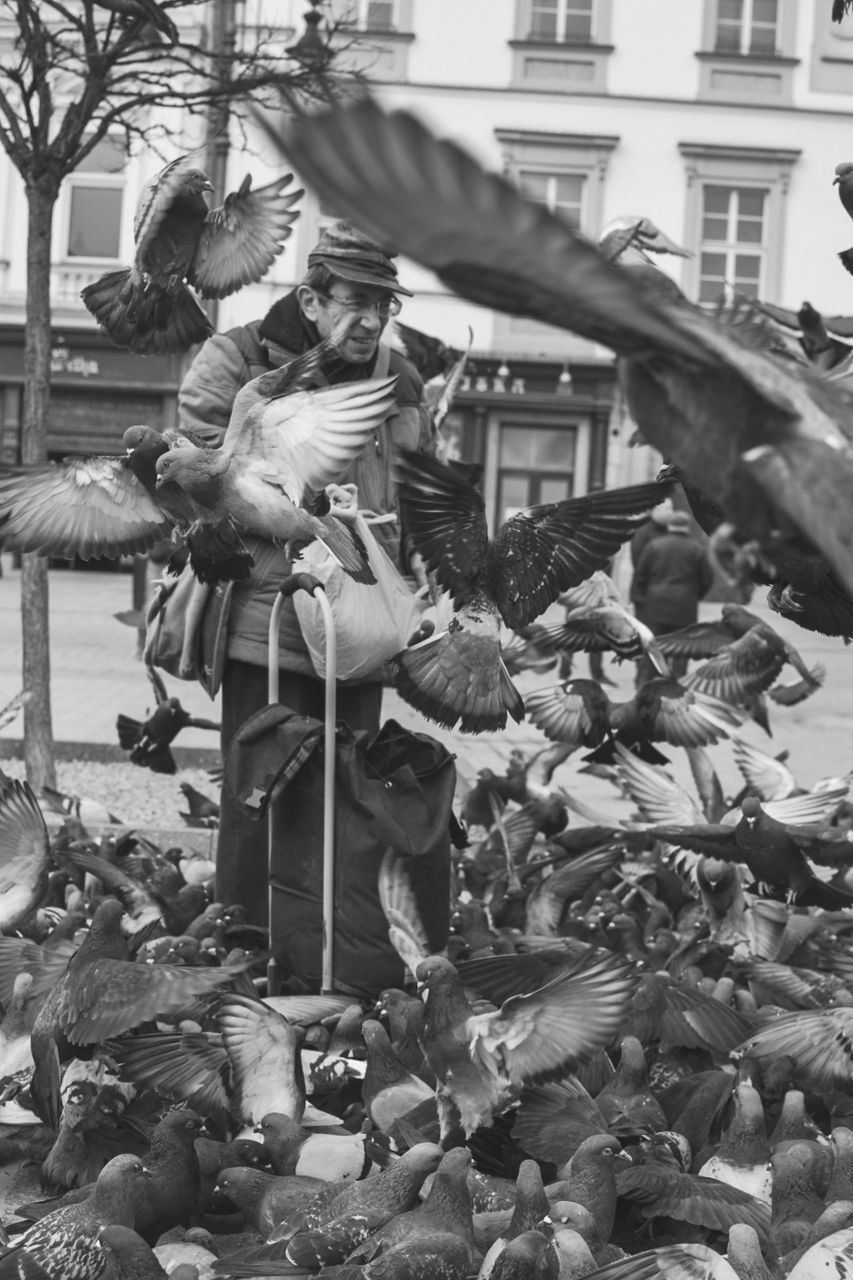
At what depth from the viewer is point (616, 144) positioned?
27906mm

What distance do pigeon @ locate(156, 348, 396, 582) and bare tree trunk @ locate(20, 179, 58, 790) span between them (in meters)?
4.20

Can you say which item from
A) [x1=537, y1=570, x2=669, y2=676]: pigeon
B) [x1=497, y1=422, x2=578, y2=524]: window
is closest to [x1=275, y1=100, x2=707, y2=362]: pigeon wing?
[x1=537, y1=570, x2=669, y2=676]: pigeon

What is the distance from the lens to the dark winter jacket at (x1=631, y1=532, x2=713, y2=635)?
1332cm

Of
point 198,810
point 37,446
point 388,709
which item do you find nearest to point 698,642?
point 198,810

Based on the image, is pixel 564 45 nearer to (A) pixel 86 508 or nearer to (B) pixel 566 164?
(B) pixel 566 164

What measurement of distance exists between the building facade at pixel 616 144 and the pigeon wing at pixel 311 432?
77.9ft

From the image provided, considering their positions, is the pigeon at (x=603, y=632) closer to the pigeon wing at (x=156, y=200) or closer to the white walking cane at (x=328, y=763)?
the white walking cane at (x=328, y=763)

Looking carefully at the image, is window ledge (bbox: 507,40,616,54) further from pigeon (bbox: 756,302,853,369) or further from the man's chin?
pigeon (bbox: 756,302,853,369)

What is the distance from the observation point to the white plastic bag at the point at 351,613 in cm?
480

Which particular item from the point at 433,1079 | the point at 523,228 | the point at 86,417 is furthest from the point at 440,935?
the point at 86,417

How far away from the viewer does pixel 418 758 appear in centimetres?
490

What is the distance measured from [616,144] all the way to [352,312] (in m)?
24.3

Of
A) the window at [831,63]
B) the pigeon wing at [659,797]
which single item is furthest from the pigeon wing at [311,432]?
the window at [831,63]

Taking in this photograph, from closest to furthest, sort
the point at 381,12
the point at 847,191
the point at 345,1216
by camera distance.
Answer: the point at 345,1216 < the point at 847,191 < the point at 381,12
